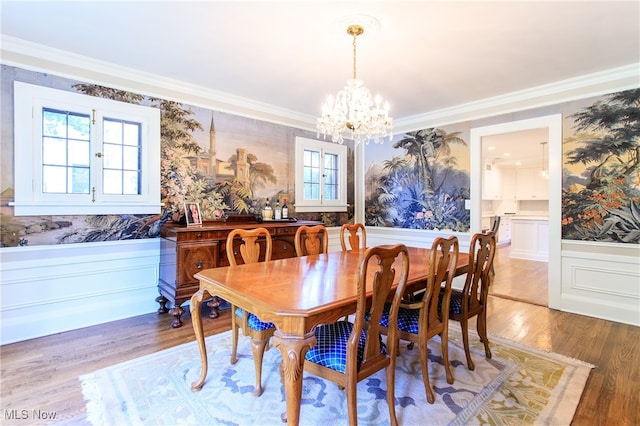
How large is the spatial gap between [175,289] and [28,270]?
1.25 metres

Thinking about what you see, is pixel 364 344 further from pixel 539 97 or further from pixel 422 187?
pixel 539 97

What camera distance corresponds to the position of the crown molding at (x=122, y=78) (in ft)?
8.87

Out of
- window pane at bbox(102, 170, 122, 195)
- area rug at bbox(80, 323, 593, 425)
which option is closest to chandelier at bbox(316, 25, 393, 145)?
area rug at bbox(80, 323, 593, 425)

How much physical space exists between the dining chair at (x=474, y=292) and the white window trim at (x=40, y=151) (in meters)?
3.13

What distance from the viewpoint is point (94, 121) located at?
304 centimetres

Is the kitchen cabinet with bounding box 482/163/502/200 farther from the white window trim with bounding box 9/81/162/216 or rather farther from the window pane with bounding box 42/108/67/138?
the window pane with bounding box 42/108/67/138

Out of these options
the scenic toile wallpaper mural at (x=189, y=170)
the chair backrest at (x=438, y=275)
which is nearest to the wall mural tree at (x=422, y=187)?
the scenic toile wallpaper mural at (x=189, y=170)

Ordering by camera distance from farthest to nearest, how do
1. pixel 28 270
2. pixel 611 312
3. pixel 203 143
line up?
pixel 203 143
pixel 611 312
pixel 28 270

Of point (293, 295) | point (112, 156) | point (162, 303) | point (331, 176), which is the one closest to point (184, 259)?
point (162, 303)

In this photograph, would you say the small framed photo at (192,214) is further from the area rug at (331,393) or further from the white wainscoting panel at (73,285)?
the area rug at (331,393)

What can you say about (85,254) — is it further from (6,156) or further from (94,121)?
(94,121)

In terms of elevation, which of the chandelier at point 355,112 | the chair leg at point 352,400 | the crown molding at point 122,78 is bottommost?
the chair leg at point 352,400

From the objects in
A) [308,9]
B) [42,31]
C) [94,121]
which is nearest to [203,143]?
[94,121]

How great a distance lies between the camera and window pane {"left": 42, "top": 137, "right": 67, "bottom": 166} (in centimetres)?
283
